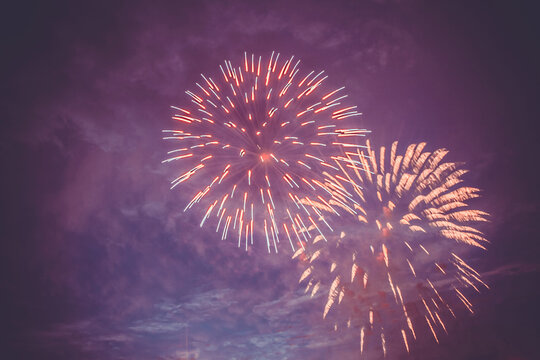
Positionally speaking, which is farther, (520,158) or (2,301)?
(2,301)

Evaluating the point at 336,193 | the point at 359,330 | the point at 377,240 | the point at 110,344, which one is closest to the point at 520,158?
the point at 377,240

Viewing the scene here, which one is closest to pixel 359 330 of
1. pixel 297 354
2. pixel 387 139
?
pixel 297 354

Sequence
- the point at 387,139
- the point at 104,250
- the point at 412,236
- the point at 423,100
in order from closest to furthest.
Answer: the point at 423,100 < the point at 387,139 < the point at 104,250 < the point at 412,236

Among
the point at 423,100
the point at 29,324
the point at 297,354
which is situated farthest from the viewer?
the point at 297,354

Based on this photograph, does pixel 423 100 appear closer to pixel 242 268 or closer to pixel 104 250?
pixel 242 268

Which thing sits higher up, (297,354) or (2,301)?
(2,301)

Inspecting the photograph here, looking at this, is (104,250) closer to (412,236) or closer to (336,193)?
(336,193)

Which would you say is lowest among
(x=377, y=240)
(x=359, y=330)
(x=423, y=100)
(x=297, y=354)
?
(x=297, y=354)
